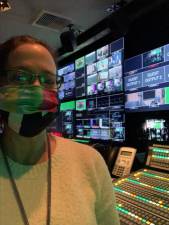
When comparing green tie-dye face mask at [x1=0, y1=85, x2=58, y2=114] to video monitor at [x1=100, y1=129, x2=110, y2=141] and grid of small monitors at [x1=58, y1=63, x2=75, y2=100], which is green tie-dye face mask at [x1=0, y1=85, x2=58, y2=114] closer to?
video monitor at [x1=100, y1=129, x2=110, y2=141]

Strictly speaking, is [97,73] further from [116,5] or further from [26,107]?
[26,107]

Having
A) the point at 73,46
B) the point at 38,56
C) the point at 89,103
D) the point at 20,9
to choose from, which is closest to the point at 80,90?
the point at 89,103

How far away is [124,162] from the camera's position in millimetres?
1809

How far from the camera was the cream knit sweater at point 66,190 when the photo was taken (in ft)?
2.43

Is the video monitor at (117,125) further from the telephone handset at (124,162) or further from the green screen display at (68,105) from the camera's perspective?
the telephone handset at (124,162)

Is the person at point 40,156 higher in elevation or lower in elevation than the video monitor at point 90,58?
lower

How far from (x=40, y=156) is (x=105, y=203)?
26 cm

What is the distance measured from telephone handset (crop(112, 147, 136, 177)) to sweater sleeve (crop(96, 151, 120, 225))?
853 millimetres

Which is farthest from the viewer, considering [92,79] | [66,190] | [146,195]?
[92,79]

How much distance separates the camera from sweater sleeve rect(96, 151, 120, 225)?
0.86 metres

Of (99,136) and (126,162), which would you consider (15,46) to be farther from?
(99,136)

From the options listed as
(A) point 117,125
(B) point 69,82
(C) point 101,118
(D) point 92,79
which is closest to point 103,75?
(D) point 92,79

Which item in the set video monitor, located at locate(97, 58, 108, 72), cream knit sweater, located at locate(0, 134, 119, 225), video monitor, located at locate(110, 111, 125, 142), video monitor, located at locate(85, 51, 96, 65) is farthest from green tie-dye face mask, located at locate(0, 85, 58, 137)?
video monitor, located at locate(85, 51, 96, 65)

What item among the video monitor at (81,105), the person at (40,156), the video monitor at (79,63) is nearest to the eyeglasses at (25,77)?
the person at (40,156)
